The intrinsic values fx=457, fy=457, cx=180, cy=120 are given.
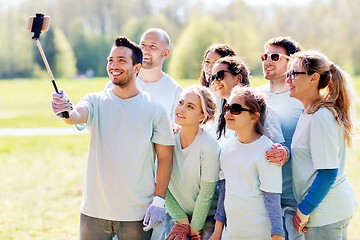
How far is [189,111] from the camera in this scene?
3.51 meters

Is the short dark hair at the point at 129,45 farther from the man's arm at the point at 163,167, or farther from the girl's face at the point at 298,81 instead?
the girl's face at the point at 298,81

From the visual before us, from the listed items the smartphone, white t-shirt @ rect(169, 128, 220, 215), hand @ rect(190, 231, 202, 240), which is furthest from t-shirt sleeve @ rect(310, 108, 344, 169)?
the smartphone

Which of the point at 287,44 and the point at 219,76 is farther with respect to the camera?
the point at 287,44

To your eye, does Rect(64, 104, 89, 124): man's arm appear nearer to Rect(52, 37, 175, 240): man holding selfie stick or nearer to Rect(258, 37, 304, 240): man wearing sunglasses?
Rect(52, 37, 175, 240): man holding selfie stick

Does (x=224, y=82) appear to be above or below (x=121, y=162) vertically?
above

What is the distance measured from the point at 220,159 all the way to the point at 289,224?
747 mm

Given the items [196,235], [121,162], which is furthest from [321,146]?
[121,162]

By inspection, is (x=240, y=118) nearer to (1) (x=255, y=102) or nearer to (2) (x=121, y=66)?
(1) (x=255, y=102)

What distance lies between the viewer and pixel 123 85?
342 centimetres

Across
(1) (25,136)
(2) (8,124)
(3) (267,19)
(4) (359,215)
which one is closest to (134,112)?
(4) (359,215)

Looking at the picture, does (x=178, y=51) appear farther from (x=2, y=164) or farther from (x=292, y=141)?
(x=292, y=141)

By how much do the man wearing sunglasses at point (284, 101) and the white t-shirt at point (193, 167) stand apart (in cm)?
58

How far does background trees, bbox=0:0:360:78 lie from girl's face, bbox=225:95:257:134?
41.4m

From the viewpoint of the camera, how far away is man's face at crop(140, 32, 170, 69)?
449 cm
